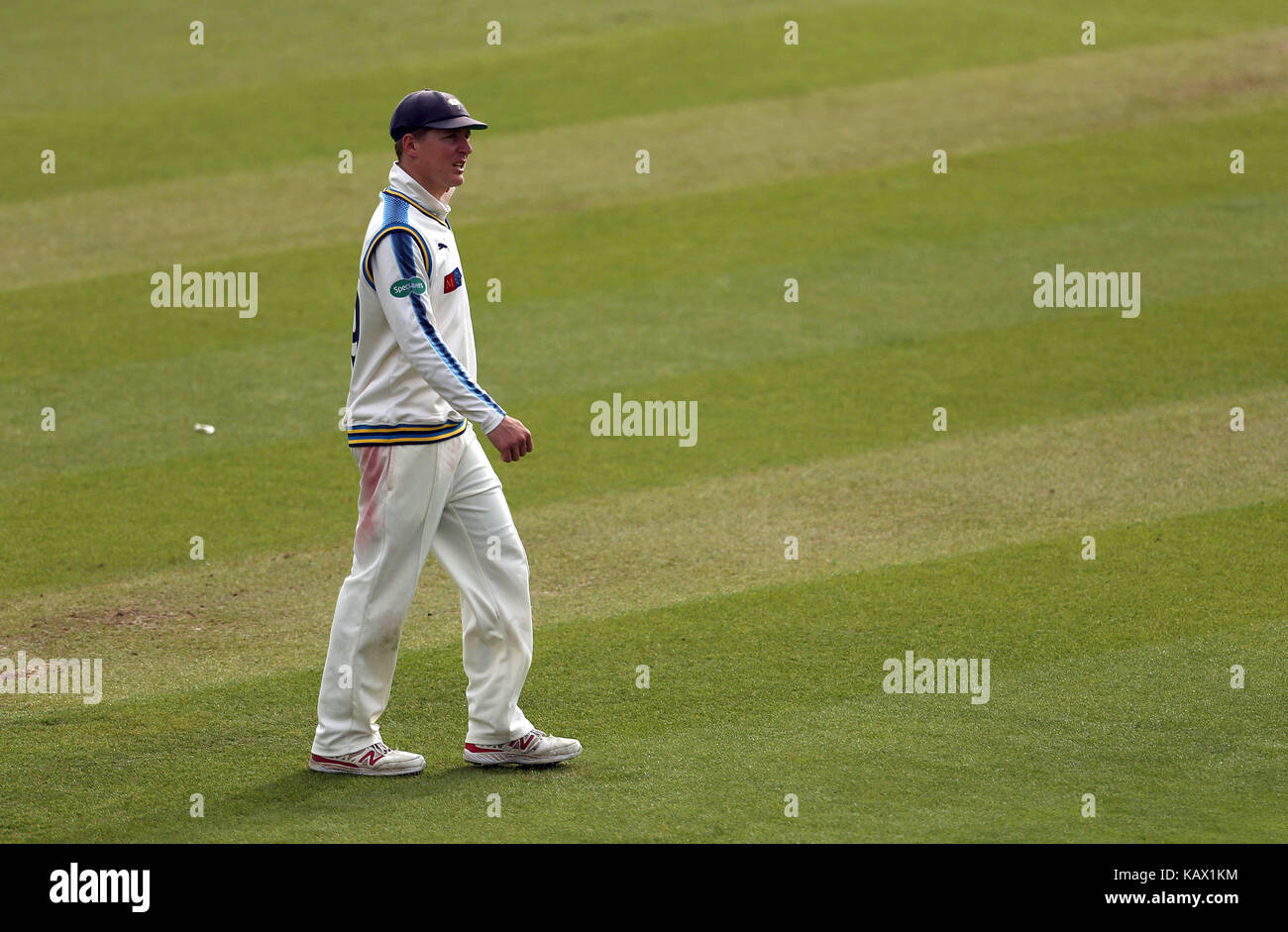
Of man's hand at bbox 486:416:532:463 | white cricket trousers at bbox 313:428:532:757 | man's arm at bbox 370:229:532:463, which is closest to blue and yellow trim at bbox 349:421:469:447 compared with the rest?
white cricket trousers at bbox 313:428:532:757

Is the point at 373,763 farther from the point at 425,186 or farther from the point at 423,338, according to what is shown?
the point at 425,186

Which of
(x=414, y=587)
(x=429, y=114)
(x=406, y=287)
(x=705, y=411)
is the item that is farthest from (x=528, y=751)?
(x=705, y=411)

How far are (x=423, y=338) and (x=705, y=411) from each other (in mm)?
5620

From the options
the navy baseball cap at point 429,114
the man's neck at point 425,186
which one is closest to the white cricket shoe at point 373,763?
the man's neck at point 425,186

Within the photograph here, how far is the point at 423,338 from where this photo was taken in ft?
18.5

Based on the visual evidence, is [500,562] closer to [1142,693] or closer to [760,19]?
[1142,693]

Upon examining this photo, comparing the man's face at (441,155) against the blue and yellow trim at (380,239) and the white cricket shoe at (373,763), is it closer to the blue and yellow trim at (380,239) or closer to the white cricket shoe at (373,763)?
the blue and yellow trim at (380,239)

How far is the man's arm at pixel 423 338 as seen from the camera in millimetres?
5539

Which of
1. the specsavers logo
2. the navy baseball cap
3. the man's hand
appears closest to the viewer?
the man's hand

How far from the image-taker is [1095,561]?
816 centimetres

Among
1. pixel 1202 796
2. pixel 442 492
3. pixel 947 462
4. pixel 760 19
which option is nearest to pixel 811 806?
pixel 1202 796

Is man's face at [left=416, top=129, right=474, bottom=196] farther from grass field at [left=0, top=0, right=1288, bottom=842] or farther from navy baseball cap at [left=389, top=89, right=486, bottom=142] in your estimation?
grass field at [left=0, top=0, right=1288, bottom=842]

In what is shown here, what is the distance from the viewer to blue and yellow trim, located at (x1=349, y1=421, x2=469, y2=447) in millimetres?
5828

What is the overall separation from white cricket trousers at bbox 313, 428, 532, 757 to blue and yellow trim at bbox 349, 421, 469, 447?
23 mm
